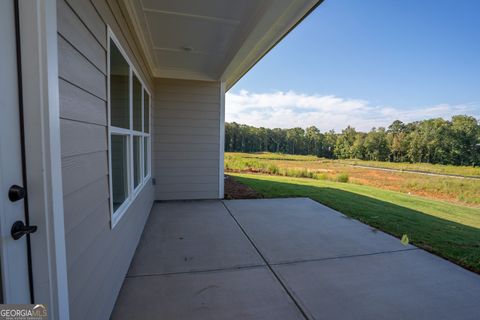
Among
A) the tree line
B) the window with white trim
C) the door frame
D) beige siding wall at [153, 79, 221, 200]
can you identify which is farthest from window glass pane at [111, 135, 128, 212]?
the tree line

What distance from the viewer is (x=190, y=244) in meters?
2.98

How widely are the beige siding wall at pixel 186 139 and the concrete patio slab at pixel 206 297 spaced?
3058 mm

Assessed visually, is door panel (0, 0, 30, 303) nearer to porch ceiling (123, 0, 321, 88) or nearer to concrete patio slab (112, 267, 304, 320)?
concrete patio slab (112, 267, 304, 320)

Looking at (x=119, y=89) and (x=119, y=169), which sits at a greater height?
(x=119, y=89)

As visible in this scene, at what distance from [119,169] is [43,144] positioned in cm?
137

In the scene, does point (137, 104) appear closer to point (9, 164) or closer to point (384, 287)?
point (9, 164)

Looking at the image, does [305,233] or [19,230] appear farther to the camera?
[305,233]

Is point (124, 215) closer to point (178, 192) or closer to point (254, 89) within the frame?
point (178, 192)

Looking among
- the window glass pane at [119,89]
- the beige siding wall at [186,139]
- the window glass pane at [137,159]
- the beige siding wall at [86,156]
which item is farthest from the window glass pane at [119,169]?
the beige siding wall at [186,139]

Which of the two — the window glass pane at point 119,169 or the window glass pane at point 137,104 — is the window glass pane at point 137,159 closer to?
the window glass pane at point 137,104

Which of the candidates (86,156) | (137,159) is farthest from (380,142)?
(86,156)

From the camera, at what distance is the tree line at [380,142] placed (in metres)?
30.7

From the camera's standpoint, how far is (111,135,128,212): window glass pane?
2002 mm

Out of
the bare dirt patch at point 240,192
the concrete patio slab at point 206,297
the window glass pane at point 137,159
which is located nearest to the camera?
the concrete patio slab at point 206,297
